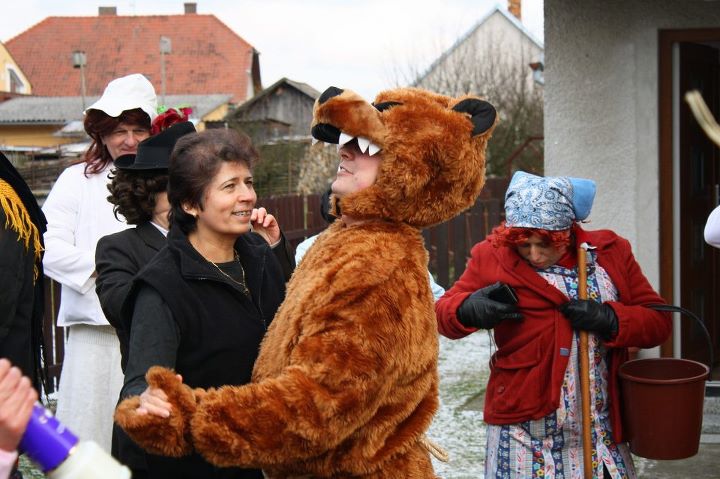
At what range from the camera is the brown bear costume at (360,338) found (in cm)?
247

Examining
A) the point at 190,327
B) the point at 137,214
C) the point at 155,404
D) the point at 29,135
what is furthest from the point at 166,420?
the point at 29,135

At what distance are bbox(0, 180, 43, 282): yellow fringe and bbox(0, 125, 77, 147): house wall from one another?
173 ft

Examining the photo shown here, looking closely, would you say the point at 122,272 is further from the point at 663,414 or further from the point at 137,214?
the point at 663,414

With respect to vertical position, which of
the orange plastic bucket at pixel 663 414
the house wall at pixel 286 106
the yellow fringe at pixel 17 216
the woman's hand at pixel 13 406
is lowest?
the orange plastic bucket at pixel 663 414

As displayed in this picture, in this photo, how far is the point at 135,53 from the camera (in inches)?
2398

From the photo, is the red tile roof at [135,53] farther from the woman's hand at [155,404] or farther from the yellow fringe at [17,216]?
the woman's hand at [155,404]

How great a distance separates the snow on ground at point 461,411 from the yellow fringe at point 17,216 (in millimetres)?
3102

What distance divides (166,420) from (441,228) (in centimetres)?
1034

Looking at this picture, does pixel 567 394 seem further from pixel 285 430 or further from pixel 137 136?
pixel 137 136

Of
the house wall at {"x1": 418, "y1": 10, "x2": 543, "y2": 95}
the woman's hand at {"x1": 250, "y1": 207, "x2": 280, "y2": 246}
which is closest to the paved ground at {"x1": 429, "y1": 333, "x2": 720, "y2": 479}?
the woman's hand at {"x1": 250, "y1": 207, "x2": 280, "y2": 246}

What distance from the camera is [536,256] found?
3.80m

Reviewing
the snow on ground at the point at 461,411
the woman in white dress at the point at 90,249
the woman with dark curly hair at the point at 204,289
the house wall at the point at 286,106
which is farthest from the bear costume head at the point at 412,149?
the house wall at the point at 286,106

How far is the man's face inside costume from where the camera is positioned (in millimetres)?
2820

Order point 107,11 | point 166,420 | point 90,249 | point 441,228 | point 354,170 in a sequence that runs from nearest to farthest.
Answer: point 166,420, point 354,170, point 90,249, point 441,228, point 107,11
